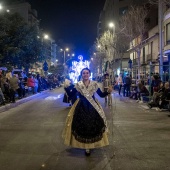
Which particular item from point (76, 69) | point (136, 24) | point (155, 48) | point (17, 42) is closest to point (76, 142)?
point (76, 69)

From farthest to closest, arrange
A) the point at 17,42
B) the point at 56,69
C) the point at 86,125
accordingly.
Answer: the point at 56,69
the point at 17,42
the point at 86,125

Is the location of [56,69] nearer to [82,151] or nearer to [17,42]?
[17,42]

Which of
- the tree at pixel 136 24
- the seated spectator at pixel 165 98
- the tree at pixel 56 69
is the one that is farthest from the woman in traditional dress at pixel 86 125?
the tree at pixel 56 69

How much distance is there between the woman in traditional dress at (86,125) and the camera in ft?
23.3

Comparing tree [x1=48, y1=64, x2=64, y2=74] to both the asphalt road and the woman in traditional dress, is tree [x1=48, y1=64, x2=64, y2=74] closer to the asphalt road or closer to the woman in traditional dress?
the asphalt road

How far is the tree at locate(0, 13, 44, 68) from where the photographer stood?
98.4ft

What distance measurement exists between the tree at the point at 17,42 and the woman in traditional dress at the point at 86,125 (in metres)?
23.1

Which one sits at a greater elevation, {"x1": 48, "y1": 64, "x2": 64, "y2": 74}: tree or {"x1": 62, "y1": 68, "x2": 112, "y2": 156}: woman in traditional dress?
{"x1": 48, "y1": 64, "x2": 64, "y2": 74}: tree

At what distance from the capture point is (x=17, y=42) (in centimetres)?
3184

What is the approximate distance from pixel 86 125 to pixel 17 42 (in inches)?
1023

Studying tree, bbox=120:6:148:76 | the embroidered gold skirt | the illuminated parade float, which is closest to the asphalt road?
the embroidered gold skirt

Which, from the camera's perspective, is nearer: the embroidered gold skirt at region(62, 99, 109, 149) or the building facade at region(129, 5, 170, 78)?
the embroidered gold skirt at region(62, 99, 109, 149)

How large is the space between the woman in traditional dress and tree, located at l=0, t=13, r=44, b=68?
2315 centimetres

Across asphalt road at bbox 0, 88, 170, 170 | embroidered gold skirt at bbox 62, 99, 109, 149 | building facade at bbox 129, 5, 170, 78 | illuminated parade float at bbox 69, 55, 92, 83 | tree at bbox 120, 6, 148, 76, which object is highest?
tree at bbox 120, 6, 148, 76
